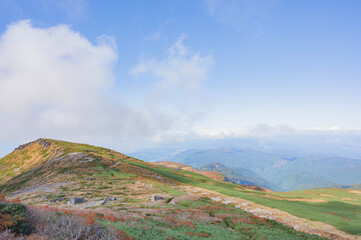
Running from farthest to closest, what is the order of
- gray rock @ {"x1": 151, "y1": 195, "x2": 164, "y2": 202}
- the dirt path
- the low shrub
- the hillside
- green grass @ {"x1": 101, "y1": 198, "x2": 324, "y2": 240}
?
gray rock @ {"x1": 151, "y1": 195, "x2": 164, "y2": 202} < the dirt path < the hillside < green grass @ {"x1": 101, "y1": 198, "x2": 324, "y2": 240} < the low shrub

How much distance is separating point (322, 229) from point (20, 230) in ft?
127

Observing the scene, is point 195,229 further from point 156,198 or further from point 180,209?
point 156,198

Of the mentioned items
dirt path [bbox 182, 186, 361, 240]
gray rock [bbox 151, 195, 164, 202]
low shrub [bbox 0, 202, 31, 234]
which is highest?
low shrub [bbox 0, 202, 31, 234]

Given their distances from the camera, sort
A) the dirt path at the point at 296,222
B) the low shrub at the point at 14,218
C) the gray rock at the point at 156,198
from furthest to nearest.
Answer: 1. the gray rock at the point at 156,198
2. the dirt path at the point at 296,222
3. the low shrub at the point at 14,218

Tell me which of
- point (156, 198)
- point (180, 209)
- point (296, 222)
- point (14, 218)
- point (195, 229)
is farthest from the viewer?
point (156, 198)

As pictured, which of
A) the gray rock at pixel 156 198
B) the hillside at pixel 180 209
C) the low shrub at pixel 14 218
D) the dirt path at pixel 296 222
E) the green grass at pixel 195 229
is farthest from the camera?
the gray rock at pixel 156 198

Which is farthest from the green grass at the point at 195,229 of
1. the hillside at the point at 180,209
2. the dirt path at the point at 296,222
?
the dirt path at the point at 296,222

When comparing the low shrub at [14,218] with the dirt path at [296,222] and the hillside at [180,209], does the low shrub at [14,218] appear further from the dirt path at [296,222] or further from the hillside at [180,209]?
the dirt path at [296,222]

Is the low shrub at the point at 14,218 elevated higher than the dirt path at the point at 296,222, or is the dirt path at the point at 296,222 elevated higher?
the low shrub at the point at 14,218

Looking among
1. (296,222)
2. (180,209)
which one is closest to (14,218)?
(180,209)

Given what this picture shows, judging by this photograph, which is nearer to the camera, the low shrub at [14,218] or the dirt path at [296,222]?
the low shrub at [14,218]

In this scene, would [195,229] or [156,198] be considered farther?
[156,198]

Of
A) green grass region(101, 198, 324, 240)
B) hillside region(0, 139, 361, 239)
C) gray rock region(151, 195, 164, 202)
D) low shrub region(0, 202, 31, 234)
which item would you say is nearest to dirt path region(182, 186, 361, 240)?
hillside region(0, 139, 361, 239)

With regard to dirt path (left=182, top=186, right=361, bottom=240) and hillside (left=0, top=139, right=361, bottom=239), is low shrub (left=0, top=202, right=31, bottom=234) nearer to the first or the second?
hillside (left=0, top=139, right=361, bottom=239)
